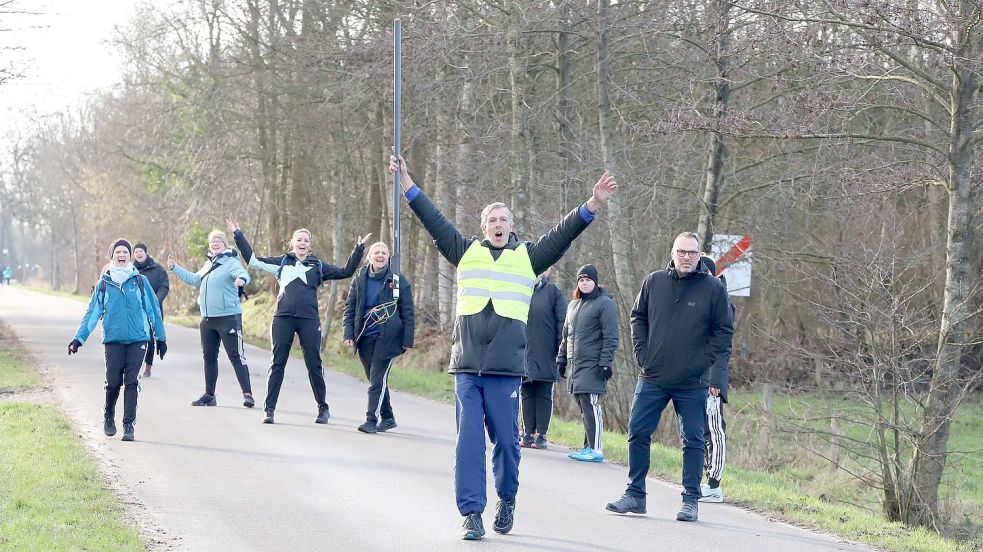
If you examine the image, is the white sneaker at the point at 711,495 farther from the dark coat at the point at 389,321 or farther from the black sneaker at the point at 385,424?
the black sneaker at the point at 385,424

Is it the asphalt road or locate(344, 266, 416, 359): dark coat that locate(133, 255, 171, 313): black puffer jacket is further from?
locate(344, 266, 416, 359): dark coat

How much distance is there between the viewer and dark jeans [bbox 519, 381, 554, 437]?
1282cm

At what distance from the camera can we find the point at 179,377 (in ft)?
61.6

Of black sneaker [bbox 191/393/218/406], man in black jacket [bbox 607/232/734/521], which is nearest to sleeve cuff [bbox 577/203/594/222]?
man in black jacket [bbox 607/232/734/521]

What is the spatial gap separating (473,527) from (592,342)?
458 centimetres

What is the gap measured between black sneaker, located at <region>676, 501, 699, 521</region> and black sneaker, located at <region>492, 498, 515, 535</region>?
4.63 ft

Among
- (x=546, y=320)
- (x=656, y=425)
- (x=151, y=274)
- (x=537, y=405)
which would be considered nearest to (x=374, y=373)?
(x=537, y=405)

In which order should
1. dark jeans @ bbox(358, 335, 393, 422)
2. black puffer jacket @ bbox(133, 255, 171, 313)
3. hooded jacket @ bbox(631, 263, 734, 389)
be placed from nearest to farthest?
1. hooded jacket @ bbox(631, 263, 734, 389)
2. dark jeans @ bbox(358, 335, 393, 422)
3. black puffer jacket @ bbox(133, 255, 171, 313)

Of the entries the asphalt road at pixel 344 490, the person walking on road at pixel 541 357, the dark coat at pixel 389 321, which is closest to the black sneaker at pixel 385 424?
the asphalt road at pixel 344 490

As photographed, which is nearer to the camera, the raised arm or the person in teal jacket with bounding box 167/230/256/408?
the raised arm

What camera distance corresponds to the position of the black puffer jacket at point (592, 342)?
12047 mm

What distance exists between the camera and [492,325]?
7.94 m

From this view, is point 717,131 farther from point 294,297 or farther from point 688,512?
point 688,512

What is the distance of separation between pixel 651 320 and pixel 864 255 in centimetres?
564
